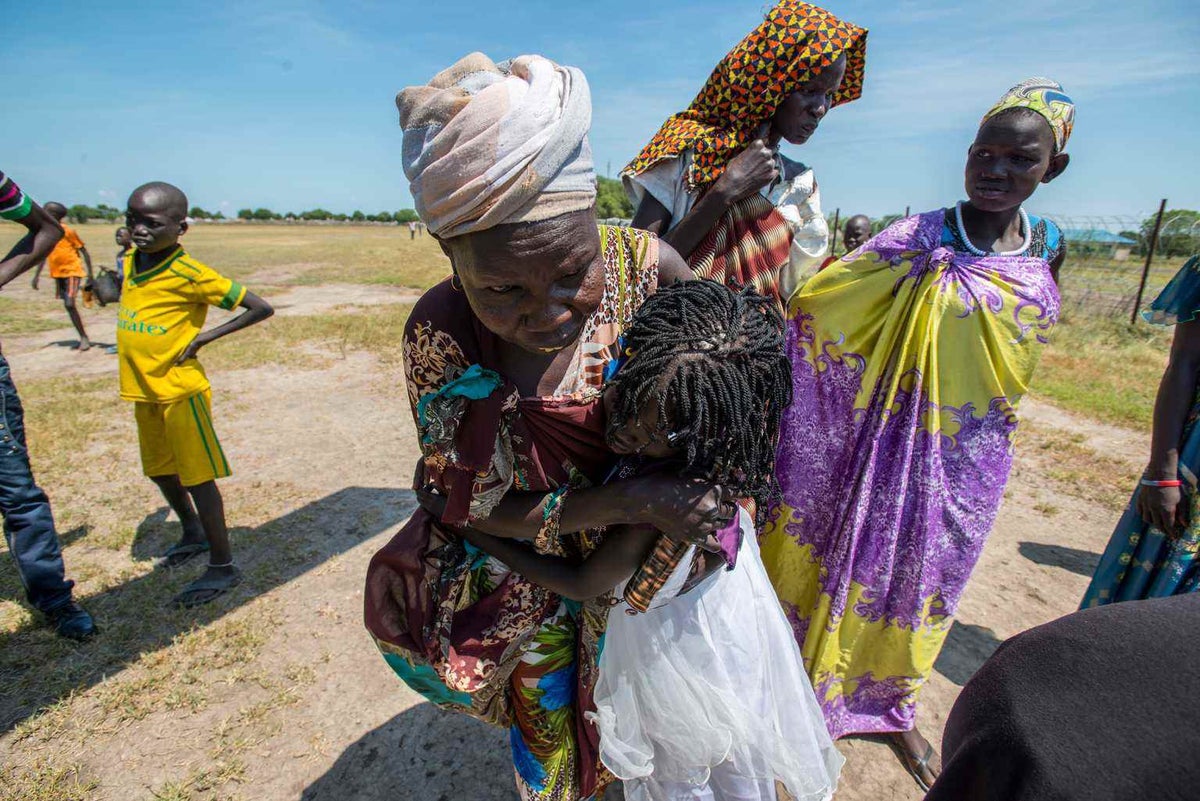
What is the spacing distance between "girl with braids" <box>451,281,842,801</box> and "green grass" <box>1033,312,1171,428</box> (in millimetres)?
6188

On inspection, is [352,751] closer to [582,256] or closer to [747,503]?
[747,503]

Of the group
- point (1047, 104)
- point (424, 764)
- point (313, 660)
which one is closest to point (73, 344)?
point (313, 660)

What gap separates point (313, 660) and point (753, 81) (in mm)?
2999

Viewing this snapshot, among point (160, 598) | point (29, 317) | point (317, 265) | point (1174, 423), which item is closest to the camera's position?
point (1174, 423)

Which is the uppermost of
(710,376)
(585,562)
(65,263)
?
(710,376)

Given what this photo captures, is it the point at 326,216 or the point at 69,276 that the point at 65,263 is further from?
the point at 326,216

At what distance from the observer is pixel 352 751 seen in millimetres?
2352

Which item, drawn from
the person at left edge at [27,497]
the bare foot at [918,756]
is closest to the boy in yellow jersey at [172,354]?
the person at left edge at [27,497]

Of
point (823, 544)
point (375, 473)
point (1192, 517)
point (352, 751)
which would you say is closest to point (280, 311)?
point (375, 473)

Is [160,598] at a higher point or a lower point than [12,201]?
lower

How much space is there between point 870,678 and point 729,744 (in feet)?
4.01

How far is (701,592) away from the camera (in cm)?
138

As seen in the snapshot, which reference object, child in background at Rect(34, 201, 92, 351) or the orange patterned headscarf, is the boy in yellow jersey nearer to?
the orange patterned headscarf

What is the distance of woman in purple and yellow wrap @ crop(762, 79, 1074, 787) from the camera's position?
1.86 metres
